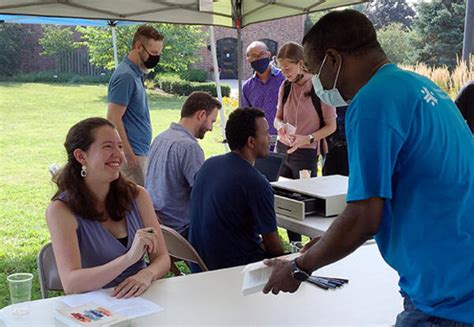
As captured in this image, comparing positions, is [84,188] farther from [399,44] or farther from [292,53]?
[399,44]

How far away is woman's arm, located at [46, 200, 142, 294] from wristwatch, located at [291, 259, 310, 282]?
81 cm

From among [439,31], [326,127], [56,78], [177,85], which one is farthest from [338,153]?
[56,78]

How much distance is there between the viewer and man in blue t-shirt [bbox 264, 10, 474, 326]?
128cm

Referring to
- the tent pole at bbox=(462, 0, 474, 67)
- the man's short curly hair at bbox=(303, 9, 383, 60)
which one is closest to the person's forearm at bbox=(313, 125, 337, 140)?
the man's short curly hair at bbox=(303, 9, 383, 60)

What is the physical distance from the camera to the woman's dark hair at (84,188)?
229 centimetres

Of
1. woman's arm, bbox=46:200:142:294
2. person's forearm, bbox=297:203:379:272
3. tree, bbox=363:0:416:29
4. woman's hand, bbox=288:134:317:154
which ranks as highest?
tree, bbox=363:0:416:29

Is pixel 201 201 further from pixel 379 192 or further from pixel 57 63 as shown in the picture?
pixel 57 63

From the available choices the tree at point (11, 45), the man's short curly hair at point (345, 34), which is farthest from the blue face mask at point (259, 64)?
the tree at point (11, 45)

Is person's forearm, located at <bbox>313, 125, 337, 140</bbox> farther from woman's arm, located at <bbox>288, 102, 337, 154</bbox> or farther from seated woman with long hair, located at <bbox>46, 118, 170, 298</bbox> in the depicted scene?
seated woman with long hair, located at <bbox>46, 118, 170, 298</bbox>

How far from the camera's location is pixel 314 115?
4383mm

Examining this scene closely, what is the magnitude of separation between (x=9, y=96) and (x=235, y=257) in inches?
584

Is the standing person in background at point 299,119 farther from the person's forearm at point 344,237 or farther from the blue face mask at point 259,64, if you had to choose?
the person's forearm at point 344,237

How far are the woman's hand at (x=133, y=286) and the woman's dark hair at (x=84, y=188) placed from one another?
1.16 feet

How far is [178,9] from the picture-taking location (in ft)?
17.7
